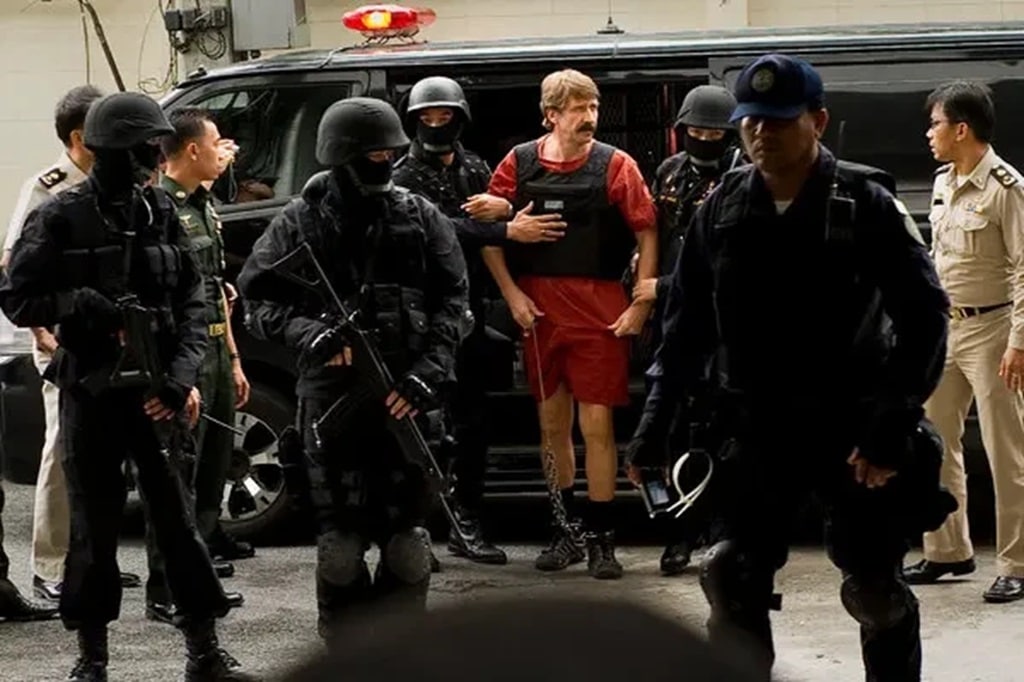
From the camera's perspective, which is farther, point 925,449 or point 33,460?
point 33,460

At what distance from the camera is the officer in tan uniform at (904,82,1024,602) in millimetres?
7328

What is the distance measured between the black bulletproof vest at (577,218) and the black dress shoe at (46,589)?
2198 mm

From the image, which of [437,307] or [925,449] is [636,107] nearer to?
[437,307]

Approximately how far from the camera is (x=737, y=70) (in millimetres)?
8375

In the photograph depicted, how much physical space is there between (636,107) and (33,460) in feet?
9.77

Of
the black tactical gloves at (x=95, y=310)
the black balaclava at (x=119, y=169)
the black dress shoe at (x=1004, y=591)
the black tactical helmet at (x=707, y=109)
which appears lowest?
the black dress shoe at (x=1004, y=591)

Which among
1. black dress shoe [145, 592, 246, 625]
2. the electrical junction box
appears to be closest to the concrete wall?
the electrical junction box

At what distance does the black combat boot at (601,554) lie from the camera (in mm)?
8023

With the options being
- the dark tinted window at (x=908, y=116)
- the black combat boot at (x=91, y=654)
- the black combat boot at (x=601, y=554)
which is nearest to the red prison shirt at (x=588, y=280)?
the dark tinted window at (x=908, y=116)

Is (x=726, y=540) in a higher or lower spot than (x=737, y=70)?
lower

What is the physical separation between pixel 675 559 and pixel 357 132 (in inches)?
108

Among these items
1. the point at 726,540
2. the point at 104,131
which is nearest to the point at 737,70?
the point at 104,131

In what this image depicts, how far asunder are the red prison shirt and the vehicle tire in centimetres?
120

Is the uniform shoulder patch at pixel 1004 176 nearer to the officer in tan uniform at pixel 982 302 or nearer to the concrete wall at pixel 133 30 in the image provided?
the officer in tan uniform at pixel 982 302
